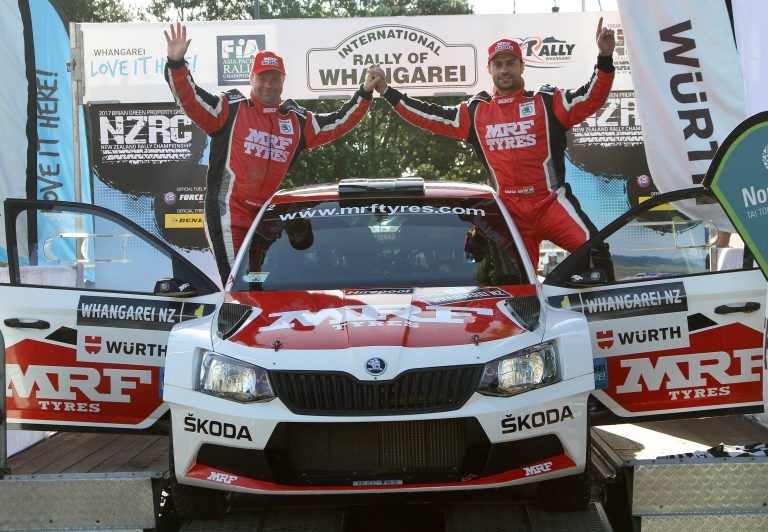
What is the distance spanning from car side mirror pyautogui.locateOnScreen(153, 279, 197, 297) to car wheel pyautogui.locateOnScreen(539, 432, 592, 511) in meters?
2.17

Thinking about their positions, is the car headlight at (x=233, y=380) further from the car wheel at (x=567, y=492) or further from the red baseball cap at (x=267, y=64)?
the red baseball cap at (x=267, y=64)

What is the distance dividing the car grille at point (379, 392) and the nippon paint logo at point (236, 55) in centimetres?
719

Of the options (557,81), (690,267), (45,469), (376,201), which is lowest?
(45,469)

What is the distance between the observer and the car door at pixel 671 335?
5574 millimetres

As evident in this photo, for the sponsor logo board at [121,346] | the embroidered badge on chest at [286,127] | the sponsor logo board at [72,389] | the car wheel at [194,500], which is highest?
the embroidered badge on chest at [286,127]

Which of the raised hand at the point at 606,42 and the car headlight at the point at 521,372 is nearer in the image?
the car headlight at the point at 521,372

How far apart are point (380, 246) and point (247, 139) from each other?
4140mm

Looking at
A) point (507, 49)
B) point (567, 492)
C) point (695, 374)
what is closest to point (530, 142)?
point (507, 49)

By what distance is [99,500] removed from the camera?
4.20 m

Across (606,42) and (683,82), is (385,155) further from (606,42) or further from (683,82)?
(683,82)

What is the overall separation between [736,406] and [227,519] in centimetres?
287

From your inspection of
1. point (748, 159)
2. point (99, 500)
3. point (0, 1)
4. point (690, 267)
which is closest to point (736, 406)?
point (690, 267)

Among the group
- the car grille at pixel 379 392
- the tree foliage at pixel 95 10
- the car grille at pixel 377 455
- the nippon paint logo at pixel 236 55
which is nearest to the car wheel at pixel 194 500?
the car grille at pixel 377 455

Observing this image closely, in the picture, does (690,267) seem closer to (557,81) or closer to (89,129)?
(557,81)
